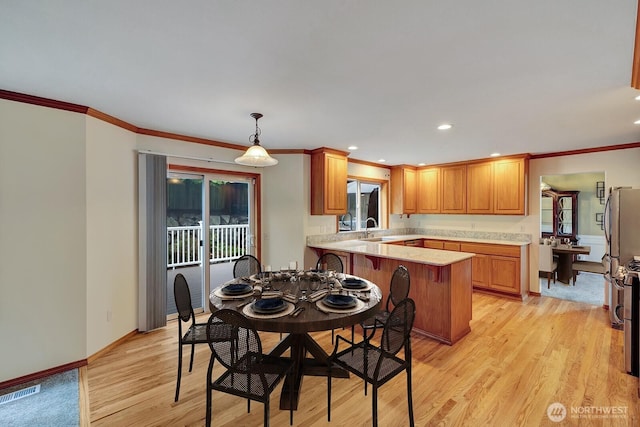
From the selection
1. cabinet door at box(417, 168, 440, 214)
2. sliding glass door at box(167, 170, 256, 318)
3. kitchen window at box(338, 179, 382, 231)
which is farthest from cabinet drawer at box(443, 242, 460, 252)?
sliding glass door at box(167, 170, 256, 318)

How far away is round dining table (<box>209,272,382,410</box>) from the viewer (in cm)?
186

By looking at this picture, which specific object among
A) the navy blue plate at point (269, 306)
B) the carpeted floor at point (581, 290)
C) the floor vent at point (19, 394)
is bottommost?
the floor vent at point (19, 394)

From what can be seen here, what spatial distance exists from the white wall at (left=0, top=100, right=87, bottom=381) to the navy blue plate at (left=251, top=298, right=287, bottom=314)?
1.94 meters

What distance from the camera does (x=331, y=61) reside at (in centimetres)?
185

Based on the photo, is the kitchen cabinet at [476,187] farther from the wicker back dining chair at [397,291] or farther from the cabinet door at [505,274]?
the wicker back dining chair at [397,291]

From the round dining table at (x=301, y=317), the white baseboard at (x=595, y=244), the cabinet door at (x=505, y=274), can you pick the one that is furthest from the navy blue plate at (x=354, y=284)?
the white baseboard at (x=595, y=244)

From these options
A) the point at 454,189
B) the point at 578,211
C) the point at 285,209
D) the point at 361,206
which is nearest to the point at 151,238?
the point at 285,209

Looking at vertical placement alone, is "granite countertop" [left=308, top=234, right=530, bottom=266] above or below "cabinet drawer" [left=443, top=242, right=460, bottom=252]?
above

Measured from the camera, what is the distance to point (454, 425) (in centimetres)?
195

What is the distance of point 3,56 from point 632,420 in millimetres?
4898

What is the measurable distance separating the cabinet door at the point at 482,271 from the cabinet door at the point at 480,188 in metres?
0.89

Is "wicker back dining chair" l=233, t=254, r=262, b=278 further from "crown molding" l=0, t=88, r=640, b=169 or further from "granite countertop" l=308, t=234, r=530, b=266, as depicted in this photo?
"crown molding" l=0, t=88, r=640, b=169

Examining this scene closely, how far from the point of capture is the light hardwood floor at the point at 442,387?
2033mm

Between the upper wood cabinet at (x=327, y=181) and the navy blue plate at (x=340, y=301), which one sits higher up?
the upper wood cabinet at (x=327, y=181)
